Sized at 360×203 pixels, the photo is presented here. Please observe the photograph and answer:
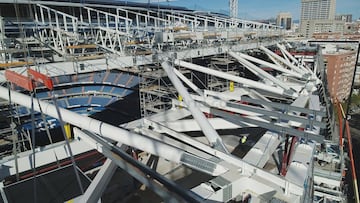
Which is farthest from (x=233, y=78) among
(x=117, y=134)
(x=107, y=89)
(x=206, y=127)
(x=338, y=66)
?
(x=338, y=66)

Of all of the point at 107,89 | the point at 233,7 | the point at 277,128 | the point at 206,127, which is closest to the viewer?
the point at 206,127

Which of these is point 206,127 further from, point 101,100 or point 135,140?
point 101,100

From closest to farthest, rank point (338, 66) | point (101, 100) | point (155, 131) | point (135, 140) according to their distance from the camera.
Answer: point (135, 140)
point (155, 131)
point (101, 100)
point (338, 66)

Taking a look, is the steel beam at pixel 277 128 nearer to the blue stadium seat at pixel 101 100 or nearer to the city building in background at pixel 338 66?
the blue stadium seat at pixel 101 100

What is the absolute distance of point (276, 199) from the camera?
9.09 feet

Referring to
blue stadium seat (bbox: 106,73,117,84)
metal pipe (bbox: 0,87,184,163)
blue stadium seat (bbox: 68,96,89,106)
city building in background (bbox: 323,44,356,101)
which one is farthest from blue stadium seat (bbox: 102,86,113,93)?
city building in background (bbox: 323,44,356,101)

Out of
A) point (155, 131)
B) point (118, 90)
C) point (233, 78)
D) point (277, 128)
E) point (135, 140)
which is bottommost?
point (118, 90)

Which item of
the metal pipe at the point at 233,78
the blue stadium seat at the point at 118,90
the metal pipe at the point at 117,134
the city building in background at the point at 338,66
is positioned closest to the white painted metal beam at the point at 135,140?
the metal pipe at the point at 117,134

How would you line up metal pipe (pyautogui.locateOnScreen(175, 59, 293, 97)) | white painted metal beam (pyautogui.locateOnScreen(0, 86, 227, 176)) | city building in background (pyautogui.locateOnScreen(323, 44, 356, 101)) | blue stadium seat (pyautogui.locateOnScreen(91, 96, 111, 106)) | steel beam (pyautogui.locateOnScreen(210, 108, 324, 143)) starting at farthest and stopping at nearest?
city building in background (pyautogui.locateOnScreen(323, 44, 356, 101)), blue stadium seat (pyautogui.locateOnScreen(91, 96, 111, 106)), metal pipe (pyautogui.locateOnScreen(175, 59, 293, 97)), steel beam (pyautogui.locateOnScreen(210, 108, 324, 143)), white painted metal beam (pyautogui.locateOnScreen(0, 86, 227, 176))

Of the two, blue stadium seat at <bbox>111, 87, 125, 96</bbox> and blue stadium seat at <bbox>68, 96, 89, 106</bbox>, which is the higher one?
blue stadium seat at <bbox>111, 87, 125, 96</bbox>

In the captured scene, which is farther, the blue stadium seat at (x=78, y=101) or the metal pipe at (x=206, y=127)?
the blue stadium seat at (x=78, y=101)

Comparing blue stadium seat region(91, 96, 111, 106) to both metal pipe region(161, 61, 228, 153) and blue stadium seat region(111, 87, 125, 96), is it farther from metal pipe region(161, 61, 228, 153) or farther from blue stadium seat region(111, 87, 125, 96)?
metal pipe region(161, 61, 228, 153)

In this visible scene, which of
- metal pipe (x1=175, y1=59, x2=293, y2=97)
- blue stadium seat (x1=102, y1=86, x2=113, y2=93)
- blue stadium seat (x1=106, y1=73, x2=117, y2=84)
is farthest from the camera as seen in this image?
blue stadium seat (x1=106, y1=73, x2=117, y2=84)

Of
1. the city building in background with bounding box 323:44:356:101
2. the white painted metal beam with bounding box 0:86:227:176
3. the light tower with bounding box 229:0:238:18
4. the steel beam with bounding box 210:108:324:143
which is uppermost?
the light tower with bounding box 229:0:238:18
